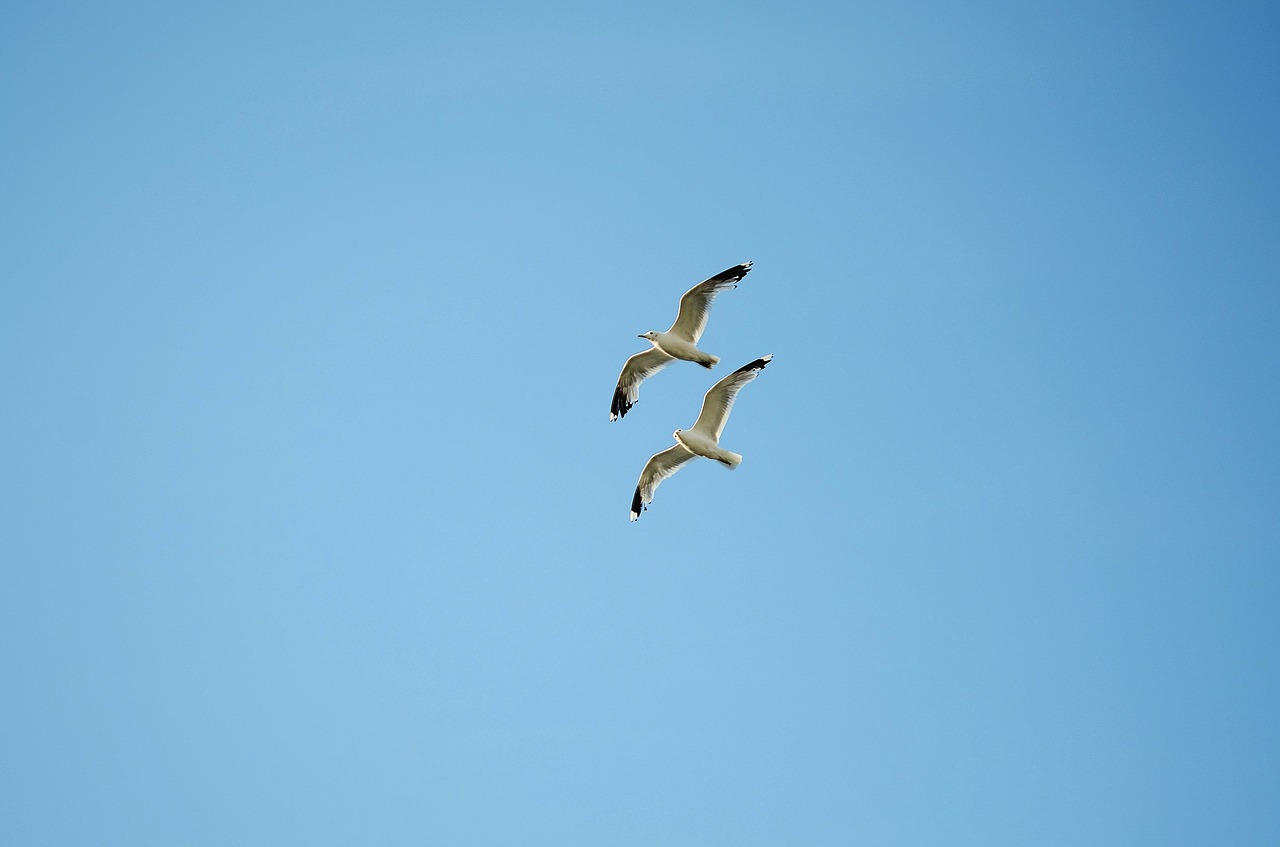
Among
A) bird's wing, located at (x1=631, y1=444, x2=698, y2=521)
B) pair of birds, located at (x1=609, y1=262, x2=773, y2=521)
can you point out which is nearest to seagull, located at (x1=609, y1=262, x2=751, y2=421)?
pair of birds, located at (x1=609, y1=262, x2=773, y2=521)

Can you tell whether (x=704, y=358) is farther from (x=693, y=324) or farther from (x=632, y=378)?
(x=632, y=378)

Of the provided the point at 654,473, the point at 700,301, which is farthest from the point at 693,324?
the point at 654,473

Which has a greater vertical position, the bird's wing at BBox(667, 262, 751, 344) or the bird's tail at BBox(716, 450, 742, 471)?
the bird's wing at BBox(667, 262, 751, 344)

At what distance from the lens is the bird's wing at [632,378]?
29.4m

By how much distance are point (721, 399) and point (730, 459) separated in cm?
110

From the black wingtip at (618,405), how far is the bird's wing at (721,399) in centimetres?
187

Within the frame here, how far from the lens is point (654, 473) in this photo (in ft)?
98.8

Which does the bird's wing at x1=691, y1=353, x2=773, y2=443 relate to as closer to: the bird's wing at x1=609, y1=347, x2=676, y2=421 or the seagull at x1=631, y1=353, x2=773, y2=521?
the seagull at x1=631, y1=353, x2=773, y2=521

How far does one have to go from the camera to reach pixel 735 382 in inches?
1113

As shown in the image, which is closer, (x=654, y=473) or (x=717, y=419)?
(x=717, y=419)

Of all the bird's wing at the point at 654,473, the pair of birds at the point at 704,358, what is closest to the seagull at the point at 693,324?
the pair of birds at the point at 704,358

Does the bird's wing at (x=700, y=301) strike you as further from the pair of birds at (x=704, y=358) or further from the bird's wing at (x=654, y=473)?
the bird's wing at (x=654, y=473)

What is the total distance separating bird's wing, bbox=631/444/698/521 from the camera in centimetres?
2988

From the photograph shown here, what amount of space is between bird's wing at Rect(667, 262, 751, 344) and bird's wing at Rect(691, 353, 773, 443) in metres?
0.92
